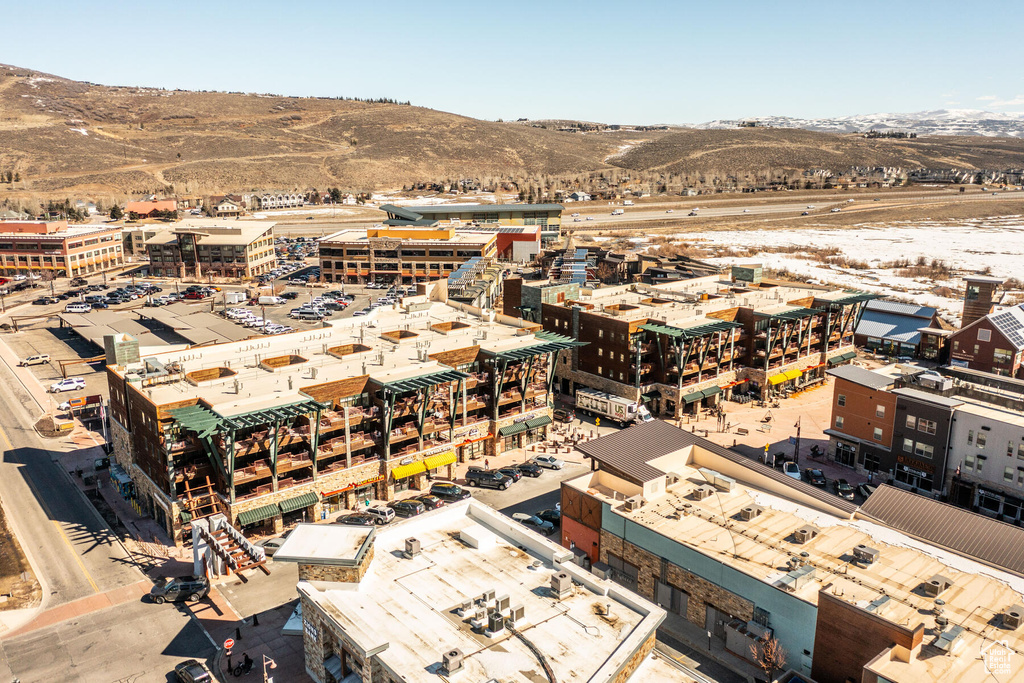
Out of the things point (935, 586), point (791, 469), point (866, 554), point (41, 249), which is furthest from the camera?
point (41, 249)

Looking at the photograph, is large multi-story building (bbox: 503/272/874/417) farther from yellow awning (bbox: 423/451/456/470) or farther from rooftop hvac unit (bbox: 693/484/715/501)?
rooftop hvac unit (bbox: 693/484/715/501)

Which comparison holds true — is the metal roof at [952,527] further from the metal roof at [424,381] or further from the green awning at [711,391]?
the green awning at [711,391]

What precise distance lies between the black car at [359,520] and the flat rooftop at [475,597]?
1370 cm

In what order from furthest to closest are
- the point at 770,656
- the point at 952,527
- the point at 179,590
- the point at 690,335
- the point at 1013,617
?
1. the point at 690,335
2. the point at 179,590
3. the point at 952,527
4. the point at 770,656
5. the point at 1013,617

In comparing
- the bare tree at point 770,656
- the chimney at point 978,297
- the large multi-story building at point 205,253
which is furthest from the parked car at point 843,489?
the large multi-story building at point 205,253

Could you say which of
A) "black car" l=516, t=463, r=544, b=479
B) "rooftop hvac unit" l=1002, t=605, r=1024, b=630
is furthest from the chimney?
"rooftop hvac unit" l=1002, t=605, r=1024, b=630

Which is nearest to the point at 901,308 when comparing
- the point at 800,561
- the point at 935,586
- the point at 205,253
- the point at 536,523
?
the point at 536,523

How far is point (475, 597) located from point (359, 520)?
21.6m

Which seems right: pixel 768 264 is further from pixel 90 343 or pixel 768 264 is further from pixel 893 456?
pixel 90 343

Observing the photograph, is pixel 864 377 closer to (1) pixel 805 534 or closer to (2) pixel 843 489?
(2) pixel 843 489

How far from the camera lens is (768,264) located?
161125 mm

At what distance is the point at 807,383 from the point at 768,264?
263 feet

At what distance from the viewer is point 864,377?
63.9m

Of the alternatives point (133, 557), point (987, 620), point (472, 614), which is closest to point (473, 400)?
point (133, 557)
